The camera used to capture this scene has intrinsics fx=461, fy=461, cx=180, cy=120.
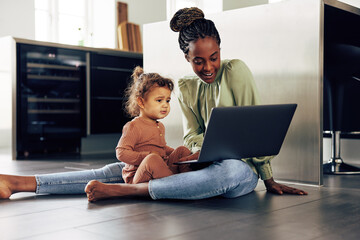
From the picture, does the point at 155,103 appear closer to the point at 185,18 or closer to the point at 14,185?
the point at 185,18

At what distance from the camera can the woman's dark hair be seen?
6.09ft

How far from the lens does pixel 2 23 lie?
6.09 metres

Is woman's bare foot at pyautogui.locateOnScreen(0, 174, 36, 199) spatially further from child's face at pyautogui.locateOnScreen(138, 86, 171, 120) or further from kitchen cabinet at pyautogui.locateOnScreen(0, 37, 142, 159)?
kitchen cabinet at pyautogui.locateOnScreen(0, 37, 142, 159)

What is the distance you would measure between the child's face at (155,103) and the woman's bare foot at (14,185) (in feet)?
1.79

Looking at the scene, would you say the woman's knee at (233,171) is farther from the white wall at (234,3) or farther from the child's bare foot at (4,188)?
the white wall at (234,3)

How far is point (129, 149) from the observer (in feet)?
5.90

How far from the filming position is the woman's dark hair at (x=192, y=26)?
186 centimetres

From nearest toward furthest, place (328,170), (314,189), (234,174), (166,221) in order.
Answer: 1. (166,221)
2. (234,174)
3. (314,189)
4. (328,170)

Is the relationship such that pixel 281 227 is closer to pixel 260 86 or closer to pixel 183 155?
pixel 183 155

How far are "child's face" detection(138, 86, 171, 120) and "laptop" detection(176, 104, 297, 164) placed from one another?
347mm

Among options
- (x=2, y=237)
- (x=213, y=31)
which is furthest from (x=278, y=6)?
(x=2, y=237)

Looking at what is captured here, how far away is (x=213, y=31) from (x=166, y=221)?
0.81 meters

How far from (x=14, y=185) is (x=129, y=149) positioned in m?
0.50

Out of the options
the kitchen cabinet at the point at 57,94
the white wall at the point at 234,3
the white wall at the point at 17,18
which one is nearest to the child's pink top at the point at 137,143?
the kitchen cabinet at the point at 57,94
